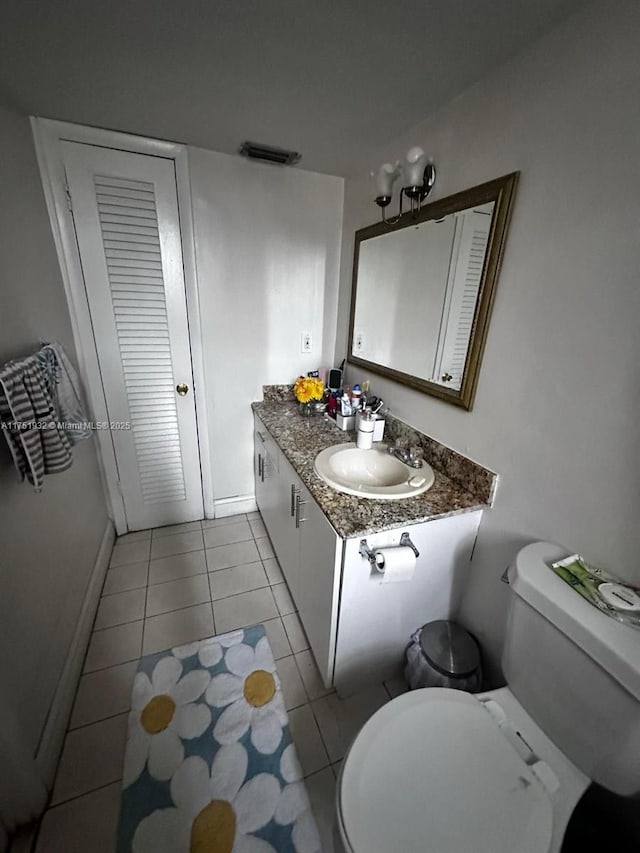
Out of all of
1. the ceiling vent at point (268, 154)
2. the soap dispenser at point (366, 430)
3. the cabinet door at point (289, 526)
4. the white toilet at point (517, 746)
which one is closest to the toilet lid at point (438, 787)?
the white toilet at point (517, 746)

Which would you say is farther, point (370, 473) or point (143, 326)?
point (143, 326)

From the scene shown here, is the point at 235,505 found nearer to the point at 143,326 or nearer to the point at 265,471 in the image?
the point at 265,471

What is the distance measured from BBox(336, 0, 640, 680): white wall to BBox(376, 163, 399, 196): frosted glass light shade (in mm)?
185

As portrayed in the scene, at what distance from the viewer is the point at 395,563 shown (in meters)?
0.97

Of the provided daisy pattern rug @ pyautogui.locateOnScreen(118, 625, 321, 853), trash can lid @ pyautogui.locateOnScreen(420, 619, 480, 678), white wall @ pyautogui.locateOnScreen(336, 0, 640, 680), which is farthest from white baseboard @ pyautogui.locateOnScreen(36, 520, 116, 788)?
white wall @ pyautogui.locateOnScreen(336, 0, 640, 680)

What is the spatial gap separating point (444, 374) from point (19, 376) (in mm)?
1363

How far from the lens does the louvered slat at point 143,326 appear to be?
1.56 meters

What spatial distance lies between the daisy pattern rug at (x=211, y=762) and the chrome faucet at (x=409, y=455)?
3.26 feet

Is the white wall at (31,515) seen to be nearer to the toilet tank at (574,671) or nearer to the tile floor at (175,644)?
the tile floor at (175,644)

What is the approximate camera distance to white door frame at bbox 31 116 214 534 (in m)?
1.41

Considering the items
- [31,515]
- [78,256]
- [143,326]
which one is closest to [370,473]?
[31,515]

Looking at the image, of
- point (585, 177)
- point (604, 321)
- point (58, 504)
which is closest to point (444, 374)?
point (604, 321)

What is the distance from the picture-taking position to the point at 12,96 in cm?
119

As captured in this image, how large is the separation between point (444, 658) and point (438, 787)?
1.53ft
